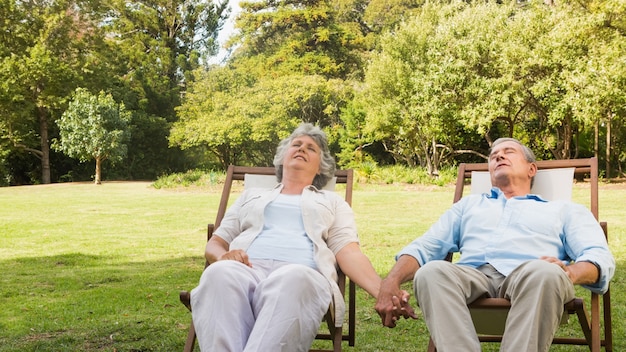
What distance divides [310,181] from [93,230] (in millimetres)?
7019

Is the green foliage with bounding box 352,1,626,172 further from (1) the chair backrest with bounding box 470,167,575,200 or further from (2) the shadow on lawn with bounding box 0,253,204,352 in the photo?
(1) the chair backrest with bounding box 470,167,575,200

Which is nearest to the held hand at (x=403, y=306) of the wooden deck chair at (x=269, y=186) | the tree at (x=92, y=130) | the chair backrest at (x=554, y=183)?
the wooden deck chair at (x=269, y=186)

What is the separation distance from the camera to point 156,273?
579 centimetres

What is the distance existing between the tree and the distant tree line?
0.27 meters

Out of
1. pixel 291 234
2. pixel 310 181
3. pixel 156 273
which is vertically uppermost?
pixel 310 181

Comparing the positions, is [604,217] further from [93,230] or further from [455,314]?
[455,314]

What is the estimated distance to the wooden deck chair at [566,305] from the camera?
7.23 ft

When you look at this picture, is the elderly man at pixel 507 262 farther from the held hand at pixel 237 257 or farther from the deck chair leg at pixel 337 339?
the held hand at pixel 237 257

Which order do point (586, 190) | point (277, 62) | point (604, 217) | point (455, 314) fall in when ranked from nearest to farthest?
point (455, 314)
point (604, 217)
point (586, 190)
point (277, 62)

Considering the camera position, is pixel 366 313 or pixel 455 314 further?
pixel 366 313

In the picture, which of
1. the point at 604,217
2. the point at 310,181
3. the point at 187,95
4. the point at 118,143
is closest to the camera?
the point at 310,181

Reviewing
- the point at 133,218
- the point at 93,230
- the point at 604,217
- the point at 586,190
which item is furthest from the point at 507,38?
the point at 93,230

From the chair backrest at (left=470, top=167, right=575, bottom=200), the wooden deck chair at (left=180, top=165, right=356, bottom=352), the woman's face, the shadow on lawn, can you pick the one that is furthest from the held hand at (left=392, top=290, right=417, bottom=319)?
the shadow on lawn

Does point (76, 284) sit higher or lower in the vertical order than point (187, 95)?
lower
